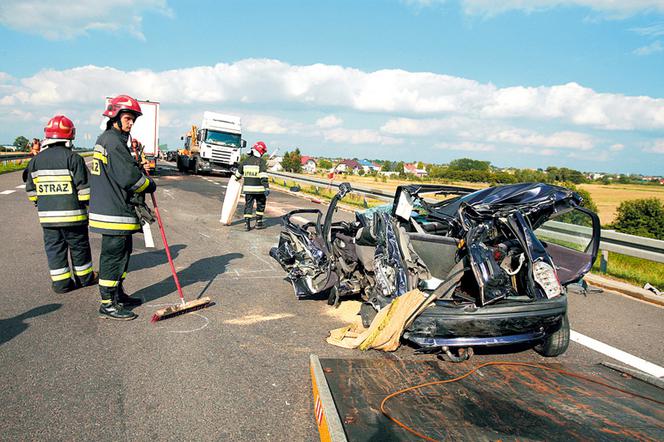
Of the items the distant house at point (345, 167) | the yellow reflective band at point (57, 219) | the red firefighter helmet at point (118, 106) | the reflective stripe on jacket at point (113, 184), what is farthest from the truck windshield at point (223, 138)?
the reflective stripe on jacket at point (113, 184)

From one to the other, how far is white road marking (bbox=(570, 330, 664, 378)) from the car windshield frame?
24.4 meters

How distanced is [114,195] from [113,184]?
113 millimetres

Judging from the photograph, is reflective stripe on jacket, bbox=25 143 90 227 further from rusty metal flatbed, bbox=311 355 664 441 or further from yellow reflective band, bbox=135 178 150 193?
rusty metal flatbed, bbox=311 355 664 441

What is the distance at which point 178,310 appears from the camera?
5.03 metres

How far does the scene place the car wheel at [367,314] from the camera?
15.0ft

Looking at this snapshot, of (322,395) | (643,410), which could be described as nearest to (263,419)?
(322,395)

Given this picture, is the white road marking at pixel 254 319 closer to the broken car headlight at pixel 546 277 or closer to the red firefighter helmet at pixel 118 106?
the red firefighter helmet at pixel 118 106

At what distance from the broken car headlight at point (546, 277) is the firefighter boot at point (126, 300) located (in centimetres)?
425

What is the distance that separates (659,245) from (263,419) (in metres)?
6.76

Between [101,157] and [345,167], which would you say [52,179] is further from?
[345,167]

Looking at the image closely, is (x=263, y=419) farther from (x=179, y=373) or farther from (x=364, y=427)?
(x=179, y=373)

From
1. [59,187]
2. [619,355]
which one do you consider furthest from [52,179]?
[619,355]

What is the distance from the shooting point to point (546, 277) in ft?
13.4

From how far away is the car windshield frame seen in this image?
26.9 m
